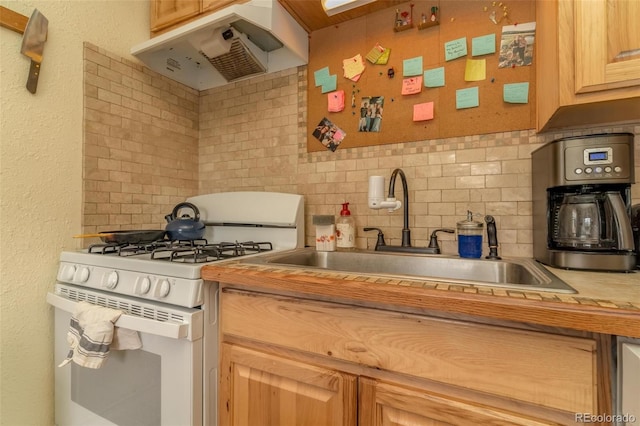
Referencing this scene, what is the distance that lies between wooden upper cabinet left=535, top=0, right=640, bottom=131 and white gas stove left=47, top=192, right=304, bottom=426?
115 cm

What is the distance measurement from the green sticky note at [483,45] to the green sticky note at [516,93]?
0.52 ft

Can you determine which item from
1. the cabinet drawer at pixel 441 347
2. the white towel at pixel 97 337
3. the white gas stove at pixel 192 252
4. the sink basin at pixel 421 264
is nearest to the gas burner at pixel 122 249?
the white gas stove at pixel 192 252

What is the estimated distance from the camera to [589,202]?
0.88 meters

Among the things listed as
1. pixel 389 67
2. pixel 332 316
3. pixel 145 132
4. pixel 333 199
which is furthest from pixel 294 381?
pixel 145 132

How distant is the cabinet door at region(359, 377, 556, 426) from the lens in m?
0.61

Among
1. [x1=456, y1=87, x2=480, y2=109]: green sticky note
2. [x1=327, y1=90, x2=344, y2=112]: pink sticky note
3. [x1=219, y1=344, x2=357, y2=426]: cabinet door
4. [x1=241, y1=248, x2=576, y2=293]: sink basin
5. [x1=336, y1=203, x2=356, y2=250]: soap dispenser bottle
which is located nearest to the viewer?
[x1=219, y1=344, x2=357, y2=426]: cabinet door

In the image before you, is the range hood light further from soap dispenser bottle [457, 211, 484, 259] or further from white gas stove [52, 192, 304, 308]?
soap dispenser bottle [457, 211, 484, 259]

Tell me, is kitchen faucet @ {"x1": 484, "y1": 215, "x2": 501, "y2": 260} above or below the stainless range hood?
below

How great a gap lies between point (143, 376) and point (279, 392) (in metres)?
0.46

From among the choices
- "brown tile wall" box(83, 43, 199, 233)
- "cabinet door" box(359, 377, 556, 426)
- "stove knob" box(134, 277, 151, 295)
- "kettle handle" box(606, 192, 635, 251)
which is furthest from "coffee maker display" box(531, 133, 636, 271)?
"brown tile wall" box(83, 43, 199, 233)

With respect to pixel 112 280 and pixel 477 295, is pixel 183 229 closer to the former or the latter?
pixel 112 280

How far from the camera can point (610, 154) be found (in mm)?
829

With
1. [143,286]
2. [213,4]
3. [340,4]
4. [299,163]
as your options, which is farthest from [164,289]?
[213,4]

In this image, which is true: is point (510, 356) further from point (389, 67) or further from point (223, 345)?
point (389, 67)
